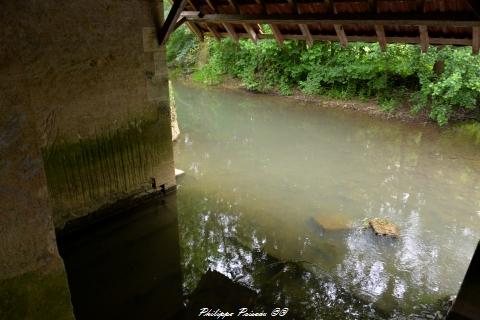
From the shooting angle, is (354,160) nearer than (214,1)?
No

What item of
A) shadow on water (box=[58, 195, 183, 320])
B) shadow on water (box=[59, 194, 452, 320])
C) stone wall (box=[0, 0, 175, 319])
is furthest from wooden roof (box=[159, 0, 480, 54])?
shadow on water (box=[59, 194, 452, 320])

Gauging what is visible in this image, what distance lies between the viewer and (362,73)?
1183 cm

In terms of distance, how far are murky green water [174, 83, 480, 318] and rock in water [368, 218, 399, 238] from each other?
13 centimetres

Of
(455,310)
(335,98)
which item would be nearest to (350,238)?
(455,310)

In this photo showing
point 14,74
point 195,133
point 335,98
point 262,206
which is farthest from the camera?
point 335,98

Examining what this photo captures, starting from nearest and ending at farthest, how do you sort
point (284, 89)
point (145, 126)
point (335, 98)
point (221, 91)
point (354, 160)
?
1. point (145, 126)
2. point (354, 160)
3. point (335, 98)
4. point (284, 89)
5. point (221, 91)

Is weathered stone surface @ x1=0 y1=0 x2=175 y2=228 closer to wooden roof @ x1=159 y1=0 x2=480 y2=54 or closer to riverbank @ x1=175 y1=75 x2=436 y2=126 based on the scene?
wooden roof @ x1=159 y1=0 x2=480 y2=54

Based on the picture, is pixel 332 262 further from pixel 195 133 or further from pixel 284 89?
pixel 284 89

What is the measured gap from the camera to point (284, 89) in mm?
13711

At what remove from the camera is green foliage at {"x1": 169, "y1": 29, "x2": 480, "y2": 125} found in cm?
960

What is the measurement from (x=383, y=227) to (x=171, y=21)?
4337 millimetres

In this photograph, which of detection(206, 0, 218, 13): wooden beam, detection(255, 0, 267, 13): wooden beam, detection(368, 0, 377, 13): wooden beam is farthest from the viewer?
detection(206, 0, 218, 13): wooden beam

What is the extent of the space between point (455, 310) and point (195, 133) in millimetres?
7808

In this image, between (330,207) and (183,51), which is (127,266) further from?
(183,51)
